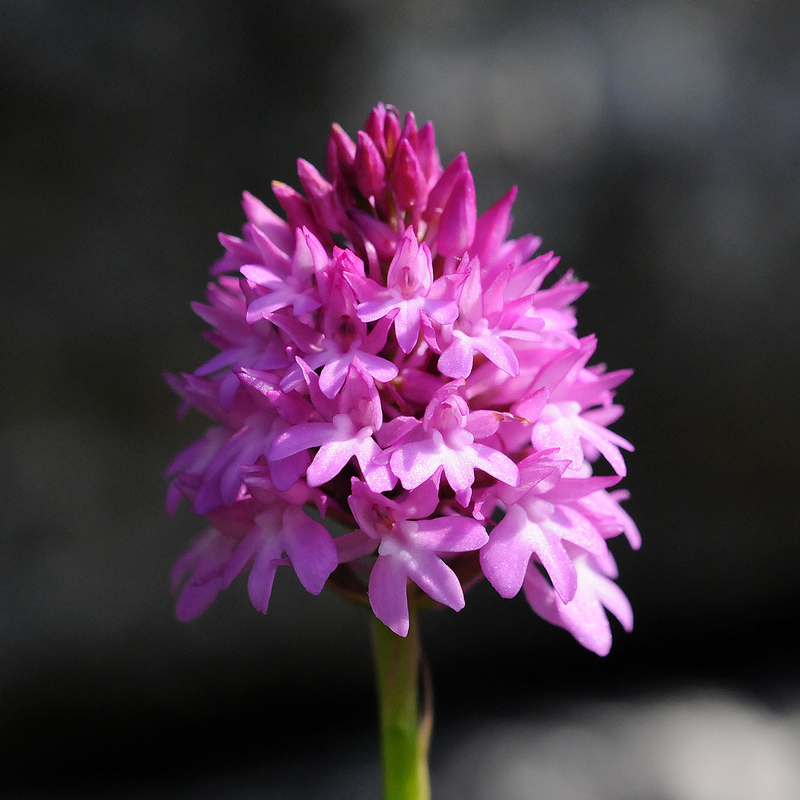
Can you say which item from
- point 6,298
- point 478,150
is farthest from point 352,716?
point 478,150

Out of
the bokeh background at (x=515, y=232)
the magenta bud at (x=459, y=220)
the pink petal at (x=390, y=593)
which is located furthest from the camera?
the bokeh background at (x=515, y=232)

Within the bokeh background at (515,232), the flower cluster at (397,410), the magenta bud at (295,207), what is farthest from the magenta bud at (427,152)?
the bokeh background at (515,232)

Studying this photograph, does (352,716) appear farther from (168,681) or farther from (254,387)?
(254,387)

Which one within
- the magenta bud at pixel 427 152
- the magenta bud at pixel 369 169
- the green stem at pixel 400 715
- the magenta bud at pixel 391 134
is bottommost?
the green stem at pixel 400 715

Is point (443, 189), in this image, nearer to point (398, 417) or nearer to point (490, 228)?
point (490, 228)

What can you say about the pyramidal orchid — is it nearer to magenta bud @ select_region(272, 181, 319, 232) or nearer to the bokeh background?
magenta bud @ select_region(272, 181, 319, 232)

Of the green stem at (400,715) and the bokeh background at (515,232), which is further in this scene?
the bokeh background at (515,232)

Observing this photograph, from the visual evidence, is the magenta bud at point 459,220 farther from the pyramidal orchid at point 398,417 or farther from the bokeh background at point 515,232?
the bokeh background at point 515,232

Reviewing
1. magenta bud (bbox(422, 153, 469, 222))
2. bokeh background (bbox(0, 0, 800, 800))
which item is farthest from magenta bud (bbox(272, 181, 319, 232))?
bokeh background (bbox(0, 0, 800, 800))
